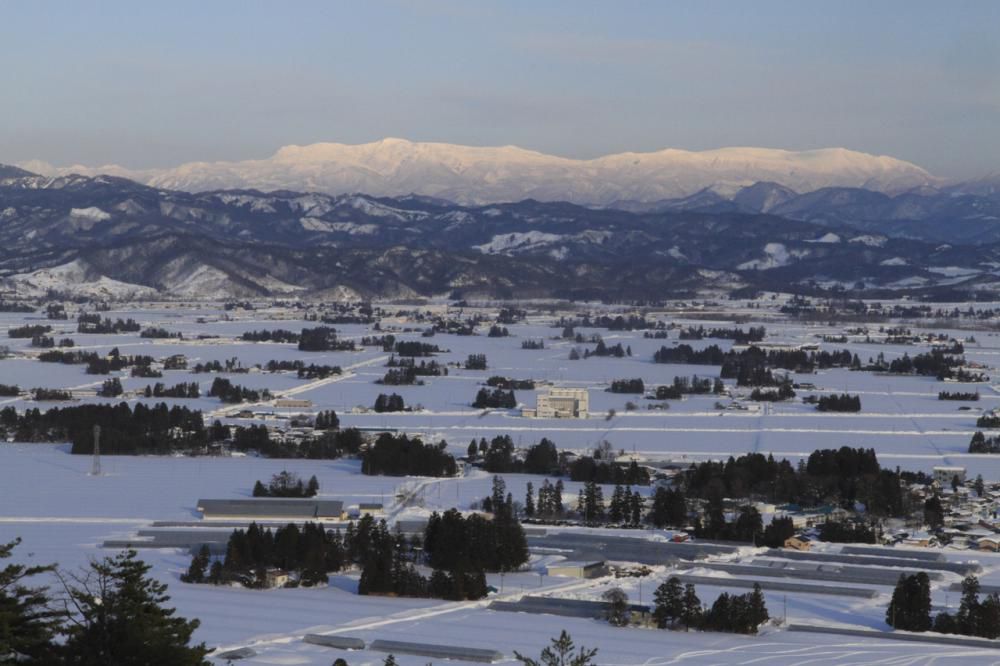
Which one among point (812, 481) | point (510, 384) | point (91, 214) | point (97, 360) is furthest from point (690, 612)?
point (91, 214)

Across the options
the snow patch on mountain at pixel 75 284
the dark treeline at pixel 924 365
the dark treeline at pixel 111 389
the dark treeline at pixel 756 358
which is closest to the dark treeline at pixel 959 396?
the dark treeline at pixel 924 365

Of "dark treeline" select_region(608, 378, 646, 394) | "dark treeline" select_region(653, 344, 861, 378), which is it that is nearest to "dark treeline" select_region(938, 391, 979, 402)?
"dark treeline" select_region(653, 344, 861, 378)

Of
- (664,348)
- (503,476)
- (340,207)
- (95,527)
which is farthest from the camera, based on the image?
(340,207)

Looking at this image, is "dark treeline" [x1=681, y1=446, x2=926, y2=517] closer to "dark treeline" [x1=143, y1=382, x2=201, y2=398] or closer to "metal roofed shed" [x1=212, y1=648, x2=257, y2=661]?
"metal roofed shed" [x1=212, y1=648, x2=257, y2=661]

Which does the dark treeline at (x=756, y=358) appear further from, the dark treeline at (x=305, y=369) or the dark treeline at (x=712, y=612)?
the dark treeline at (x=712, y=612)

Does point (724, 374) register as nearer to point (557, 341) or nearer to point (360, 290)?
point (557, 341)

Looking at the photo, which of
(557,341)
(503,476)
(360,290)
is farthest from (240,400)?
(360,290)
